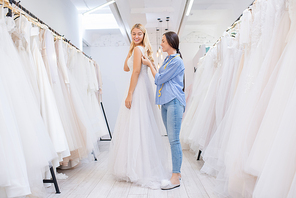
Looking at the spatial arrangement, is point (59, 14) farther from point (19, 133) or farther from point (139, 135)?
point (19, 133)

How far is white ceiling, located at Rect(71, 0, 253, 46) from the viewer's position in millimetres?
4258

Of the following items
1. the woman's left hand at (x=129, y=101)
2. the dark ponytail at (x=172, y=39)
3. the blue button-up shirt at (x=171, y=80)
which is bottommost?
the woman's left hand at (x=129, y=101)

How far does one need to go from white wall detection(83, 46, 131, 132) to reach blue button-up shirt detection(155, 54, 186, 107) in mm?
4593

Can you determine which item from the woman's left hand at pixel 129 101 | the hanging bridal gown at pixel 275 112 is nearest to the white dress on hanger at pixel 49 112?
the woman's left hand at pixel 129 101

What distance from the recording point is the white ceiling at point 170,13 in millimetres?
4258

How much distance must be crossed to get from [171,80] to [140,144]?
0.69 m

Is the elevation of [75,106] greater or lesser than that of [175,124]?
greater

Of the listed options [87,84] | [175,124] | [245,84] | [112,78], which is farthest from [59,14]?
[245,84]

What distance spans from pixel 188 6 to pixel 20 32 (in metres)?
2.66

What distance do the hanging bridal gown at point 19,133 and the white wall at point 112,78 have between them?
490 cm

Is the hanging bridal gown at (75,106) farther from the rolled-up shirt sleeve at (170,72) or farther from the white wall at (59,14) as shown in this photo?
Answer: the rolled-up shirt sleeve at (170,72)

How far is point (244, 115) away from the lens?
151 centimetres

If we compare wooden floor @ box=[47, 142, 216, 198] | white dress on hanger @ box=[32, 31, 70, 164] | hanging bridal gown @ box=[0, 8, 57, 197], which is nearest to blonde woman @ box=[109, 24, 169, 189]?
wooden floor @ box=[47, 142, 216, 198]

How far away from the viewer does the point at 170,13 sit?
511 centimetres
